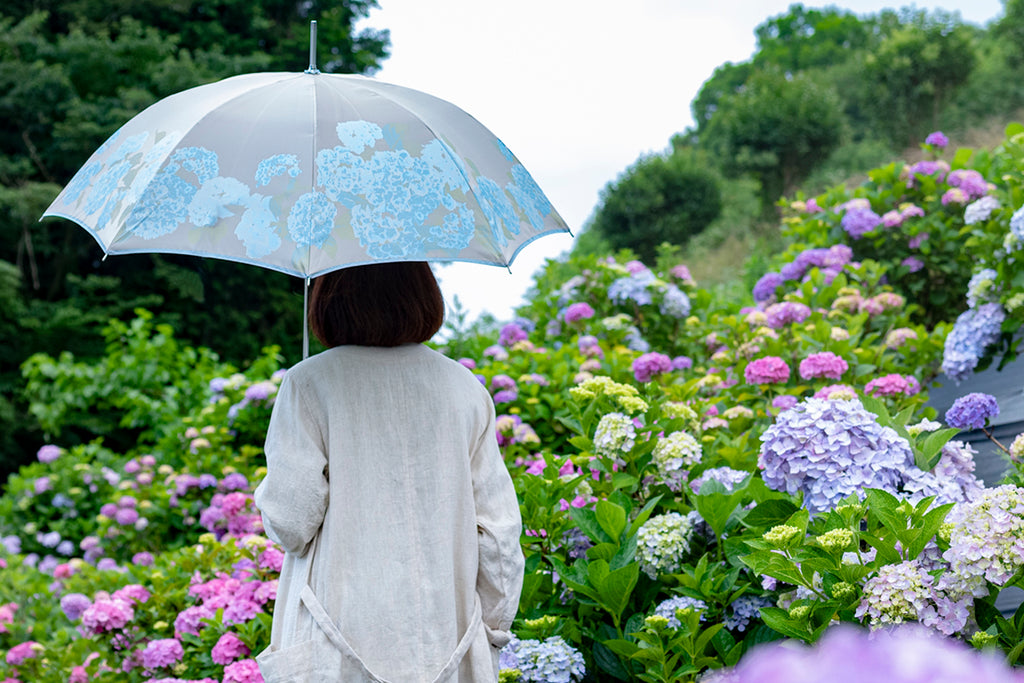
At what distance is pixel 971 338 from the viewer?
10.9ft

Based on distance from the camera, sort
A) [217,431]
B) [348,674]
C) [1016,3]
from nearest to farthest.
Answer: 1. [348,674]
2. [217,431]
3. [1016,3]

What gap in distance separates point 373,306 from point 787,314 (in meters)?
2.69

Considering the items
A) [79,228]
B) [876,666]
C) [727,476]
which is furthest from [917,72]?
[876,666]

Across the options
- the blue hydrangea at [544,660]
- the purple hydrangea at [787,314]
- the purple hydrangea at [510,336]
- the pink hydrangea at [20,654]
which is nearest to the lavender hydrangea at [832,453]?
the blue hydrangea at [544,660]

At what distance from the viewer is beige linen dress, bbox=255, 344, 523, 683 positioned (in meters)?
1.71

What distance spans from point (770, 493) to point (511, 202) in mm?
1015

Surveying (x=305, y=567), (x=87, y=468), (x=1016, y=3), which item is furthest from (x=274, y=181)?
(x=1016, y=3)

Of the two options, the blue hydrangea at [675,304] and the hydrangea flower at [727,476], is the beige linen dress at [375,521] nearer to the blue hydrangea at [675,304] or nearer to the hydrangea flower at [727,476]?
the hydrangea flower at [727,476]

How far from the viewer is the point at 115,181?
190cm

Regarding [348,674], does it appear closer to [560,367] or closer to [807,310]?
[560,367]

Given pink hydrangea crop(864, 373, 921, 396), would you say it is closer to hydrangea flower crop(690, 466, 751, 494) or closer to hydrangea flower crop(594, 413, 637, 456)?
hydrangea flower crop(690, 466, 751, 494)

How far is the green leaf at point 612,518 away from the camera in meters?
2.28

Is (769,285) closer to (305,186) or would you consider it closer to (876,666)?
(305,186)

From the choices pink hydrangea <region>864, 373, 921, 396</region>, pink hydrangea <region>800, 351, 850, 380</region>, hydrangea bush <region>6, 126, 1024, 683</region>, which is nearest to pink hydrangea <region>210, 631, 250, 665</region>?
hydrangea bush <region>6, 126, 1024, 683</region>
